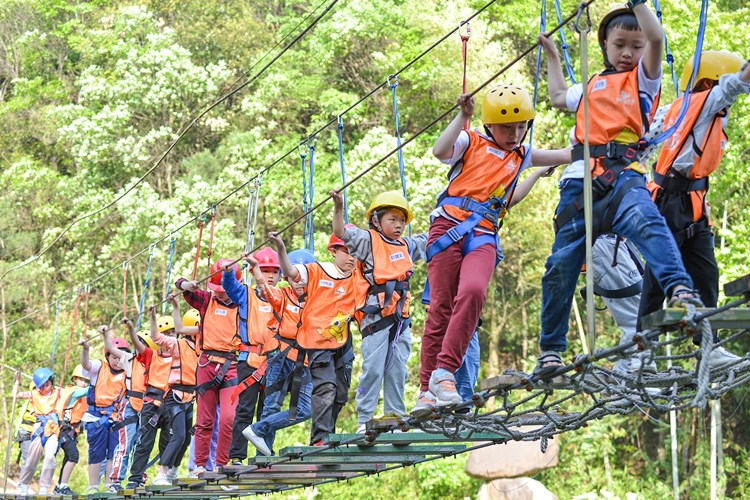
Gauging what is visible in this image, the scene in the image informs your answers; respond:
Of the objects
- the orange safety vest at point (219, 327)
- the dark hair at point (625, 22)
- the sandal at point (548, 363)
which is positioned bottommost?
the sandal at point (548, 363)

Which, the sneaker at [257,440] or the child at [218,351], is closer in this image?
the sneaker at [257,440]

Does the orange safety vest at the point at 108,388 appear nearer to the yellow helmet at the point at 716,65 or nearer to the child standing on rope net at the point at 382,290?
the child standing on rope net at the point at 382,290

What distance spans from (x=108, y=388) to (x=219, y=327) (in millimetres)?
3127

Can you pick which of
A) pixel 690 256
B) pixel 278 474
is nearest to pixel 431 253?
pixel 690 256

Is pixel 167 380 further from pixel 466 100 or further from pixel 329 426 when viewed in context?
pixel 466 100

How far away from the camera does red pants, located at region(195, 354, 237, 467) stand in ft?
28.8

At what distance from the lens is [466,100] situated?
5.27 meters

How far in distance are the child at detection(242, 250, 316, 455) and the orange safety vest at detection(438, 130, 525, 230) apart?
2309 millimetres

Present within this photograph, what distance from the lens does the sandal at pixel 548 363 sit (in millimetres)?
4959

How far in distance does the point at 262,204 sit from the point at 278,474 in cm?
1649

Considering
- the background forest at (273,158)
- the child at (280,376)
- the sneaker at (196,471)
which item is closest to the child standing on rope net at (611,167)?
the child at (280,376)

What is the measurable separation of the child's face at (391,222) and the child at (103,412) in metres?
5.53

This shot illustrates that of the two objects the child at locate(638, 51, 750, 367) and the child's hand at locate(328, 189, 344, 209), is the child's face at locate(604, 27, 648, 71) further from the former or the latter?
the child's hand at locate(328, 189, 344, 209)

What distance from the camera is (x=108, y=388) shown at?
11539 mm
